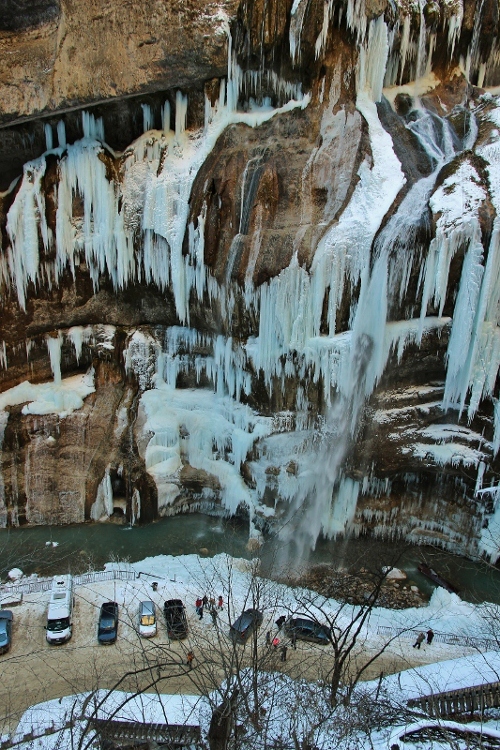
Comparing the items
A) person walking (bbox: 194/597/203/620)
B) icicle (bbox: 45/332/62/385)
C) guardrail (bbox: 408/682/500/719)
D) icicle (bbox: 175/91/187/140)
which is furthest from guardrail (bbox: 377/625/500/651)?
icicle (bbox: 175/91/187/140)

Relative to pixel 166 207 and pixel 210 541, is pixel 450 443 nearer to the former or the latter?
pixel 210 541

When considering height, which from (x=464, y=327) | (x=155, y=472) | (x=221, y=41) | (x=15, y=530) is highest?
(x=221, y=41)

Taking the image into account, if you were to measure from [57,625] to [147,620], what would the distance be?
217 cm

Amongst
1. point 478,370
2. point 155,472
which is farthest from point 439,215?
point 155,472

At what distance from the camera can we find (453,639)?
1524 cm

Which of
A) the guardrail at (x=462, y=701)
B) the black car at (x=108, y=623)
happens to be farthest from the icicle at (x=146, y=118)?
the guardrail at (x=462, y=701)

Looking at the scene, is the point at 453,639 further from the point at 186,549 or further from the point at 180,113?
the point at 180,113

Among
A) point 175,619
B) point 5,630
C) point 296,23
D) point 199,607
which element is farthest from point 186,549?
point 296,23

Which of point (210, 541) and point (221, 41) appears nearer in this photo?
point (221, 41)

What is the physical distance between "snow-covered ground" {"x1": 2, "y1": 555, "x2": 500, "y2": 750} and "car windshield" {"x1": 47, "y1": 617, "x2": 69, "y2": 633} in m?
0.42

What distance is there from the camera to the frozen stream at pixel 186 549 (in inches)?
719

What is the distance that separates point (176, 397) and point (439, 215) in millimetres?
10118

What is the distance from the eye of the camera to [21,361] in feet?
65.7

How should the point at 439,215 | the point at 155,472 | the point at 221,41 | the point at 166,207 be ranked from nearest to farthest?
the point at 439,215 < the point at 221,41 < the point at 166,207 < the point at 155,472
